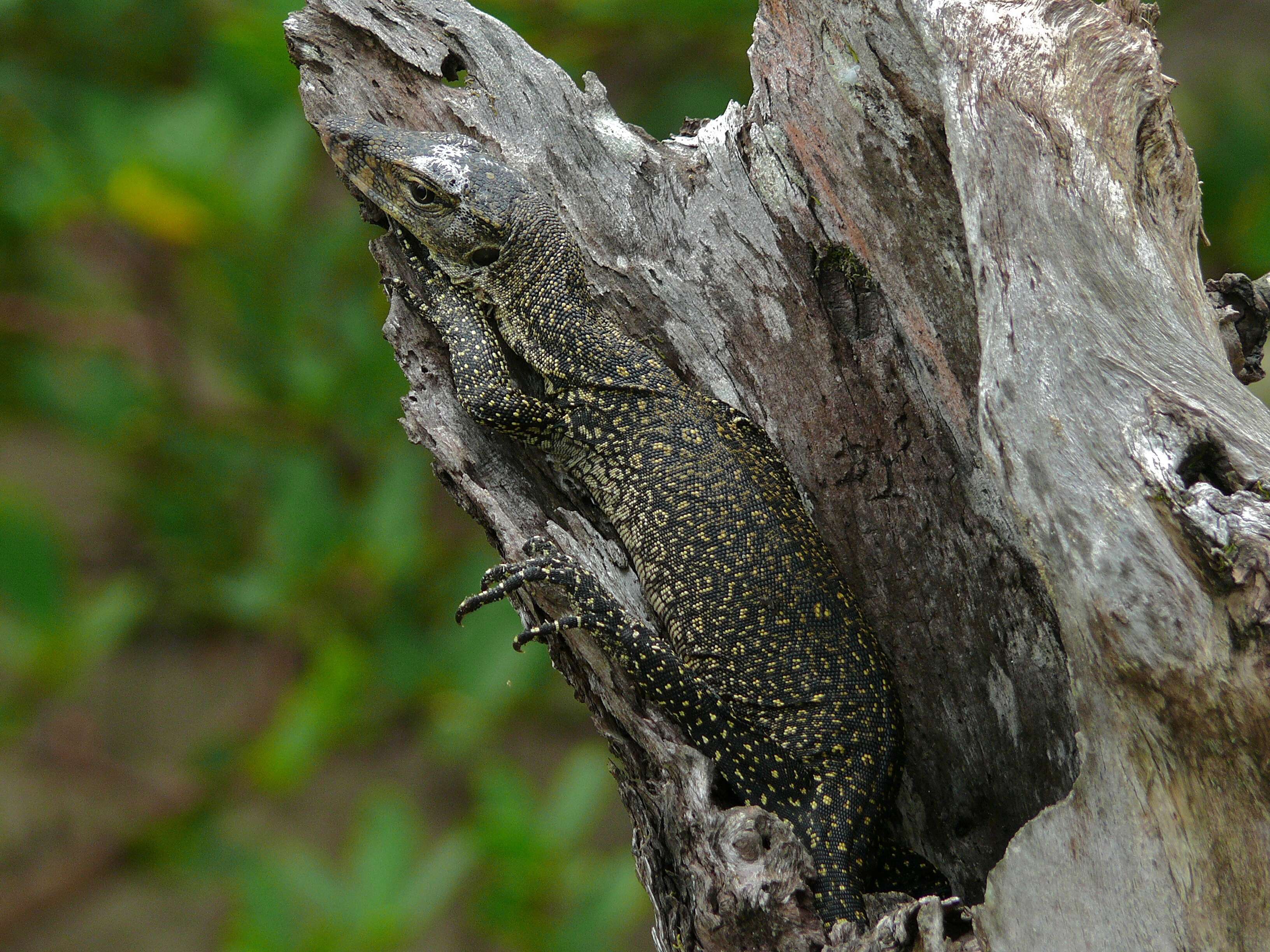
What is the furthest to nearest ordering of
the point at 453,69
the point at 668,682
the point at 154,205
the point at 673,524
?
the point at 154,205 → the point at 453,69 → the point at 673,524 → the point at 668,682

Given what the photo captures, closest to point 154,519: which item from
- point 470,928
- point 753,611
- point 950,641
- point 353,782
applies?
point 353,782

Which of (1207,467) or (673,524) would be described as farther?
(673,524)

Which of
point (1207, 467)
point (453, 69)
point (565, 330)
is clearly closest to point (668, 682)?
point (565, 330)

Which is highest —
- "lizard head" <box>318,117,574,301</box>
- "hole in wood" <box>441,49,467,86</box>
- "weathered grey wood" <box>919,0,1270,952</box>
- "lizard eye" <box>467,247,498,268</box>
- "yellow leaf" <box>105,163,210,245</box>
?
"yellow leaf" <box>105,163,210,245</box>

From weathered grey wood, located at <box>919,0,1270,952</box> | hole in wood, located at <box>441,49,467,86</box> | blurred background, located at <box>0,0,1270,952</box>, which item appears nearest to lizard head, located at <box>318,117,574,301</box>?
hole in wood, located at <box>441,49,467,86</box>

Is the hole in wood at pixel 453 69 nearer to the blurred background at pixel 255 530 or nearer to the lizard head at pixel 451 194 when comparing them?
the lizard head at pixel 451 194

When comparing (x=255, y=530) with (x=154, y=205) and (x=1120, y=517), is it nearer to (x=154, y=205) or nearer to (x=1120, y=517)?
(x=154, y=205)

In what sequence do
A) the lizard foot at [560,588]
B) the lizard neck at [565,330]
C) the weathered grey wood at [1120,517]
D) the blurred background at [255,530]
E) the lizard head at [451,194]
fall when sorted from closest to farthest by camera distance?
the weathered grey wood at [1120,517] < the lizard foot at [560,588] < the lizard neck at [565,330] < the lizard head at [451,194] < the blurred background at [255,530]

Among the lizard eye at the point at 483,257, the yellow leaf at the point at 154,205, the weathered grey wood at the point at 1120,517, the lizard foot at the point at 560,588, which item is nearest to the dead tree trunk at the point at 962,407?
the weathered grey wood at the point at 1120,517

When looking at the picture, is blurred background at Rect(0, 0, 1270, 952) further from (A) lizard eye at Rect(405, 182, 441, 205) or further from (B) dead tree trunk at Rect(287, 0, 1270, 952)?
(B) dead tree trunk at Rect(287, 0, 1270, 952)
